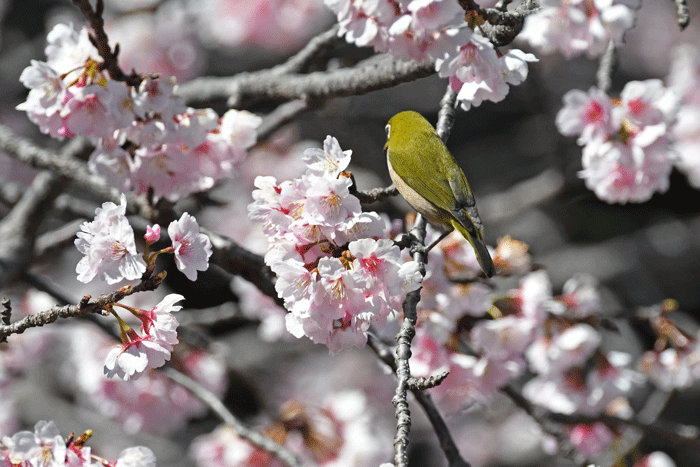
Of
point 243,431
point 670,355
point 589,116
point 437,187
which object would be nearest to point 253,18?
point 589,116

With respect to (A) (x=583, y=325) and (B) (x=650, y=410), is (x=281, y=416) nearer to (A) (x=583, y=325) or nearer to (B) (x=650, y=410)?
(A) (x=583, y=325)

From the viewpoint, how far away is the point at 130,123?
150 centimetres

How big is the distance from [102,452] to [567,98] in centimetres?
294

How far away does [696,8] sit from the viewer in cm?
608

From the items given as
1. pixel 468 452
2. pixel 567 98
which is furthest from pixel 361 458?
pixel 468 452

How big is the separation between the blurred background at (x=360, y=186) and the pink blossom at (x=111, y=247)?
6.70 ft

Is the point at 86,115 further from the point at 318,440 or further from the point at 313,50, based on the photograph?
the point at 318,440

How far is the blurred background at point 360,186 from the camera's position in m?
3.73

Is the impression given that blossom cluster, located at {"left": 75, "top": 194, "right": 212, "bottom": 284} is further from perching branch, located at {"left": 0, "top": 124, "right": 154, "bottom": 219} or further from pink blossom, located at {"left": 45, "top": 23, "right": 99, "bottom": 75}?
perching branch, located at {"left": 0, "top": 124, "right": 154, "bottom": 219}

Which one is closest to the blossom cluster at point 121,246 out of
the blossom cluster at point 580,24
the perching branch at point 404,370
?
the perching branch at point 404,370

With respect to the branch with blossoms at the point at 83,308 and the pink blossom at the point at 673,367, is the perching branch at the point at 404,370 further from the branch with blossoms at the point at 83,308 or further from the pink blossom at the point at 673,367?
the pink blossom at the point at 673,367

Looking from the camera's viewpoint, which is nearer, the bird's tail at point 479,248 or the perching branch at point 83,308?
the perching branch at point 83,308

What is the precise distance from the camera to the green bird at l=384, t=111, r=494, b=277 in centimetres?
142

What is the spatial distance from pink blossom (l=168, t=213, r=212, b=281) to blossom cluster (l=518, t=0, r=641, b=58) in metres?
1.10
